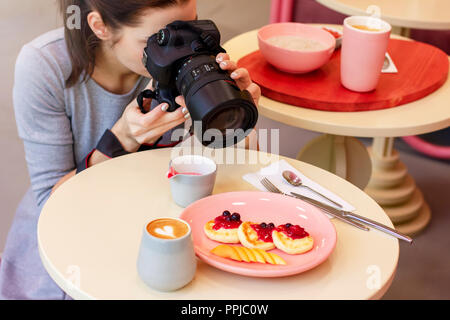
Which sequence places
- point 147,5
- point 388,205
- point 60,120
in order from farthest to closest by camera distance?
point 388,205 < point 60,120 < point 147,5

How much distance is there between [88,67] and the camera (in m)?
1.21

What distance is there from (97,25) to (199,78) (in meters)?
0.33

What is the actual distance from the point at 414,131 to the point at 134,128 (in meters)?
0.60

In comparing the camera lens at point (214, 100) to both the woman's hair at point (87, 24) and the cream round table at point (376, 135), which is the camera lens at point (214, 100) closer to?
the woman's hair at point (87, 24)

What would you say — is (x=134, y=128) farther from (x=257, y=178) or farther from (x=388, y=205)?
(x=388, y=205)

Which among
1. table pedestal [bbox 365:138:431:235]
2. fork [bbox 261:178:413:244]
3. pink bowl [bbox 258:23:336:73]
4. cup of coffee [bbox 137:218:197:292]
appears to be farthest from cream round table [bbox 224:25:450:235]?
cup of coffee [bbox 137:218:197:292]

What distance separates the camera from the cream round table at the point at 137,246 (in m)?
0.77

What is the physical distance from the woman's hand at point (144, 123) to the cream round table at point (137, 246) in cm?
5

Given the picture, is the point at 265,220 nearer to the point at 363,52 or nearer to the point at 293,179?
the point at 293,179

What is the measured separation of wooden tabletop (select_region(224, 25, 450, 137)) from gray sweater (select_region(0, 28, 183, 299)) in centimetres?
42

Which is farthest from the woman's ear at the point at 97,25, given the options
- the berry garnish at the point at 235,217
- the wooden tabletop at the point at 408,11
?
the wooden tabletop at the point at 408,11

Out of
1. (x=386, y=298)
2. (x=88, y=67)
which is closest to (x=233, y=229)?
(x=88, y=67)

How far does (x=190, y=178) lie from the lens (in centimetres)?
93

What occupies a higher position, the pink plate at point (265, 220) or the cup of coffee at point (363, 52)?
the cup of coffee at point (363, 52)
